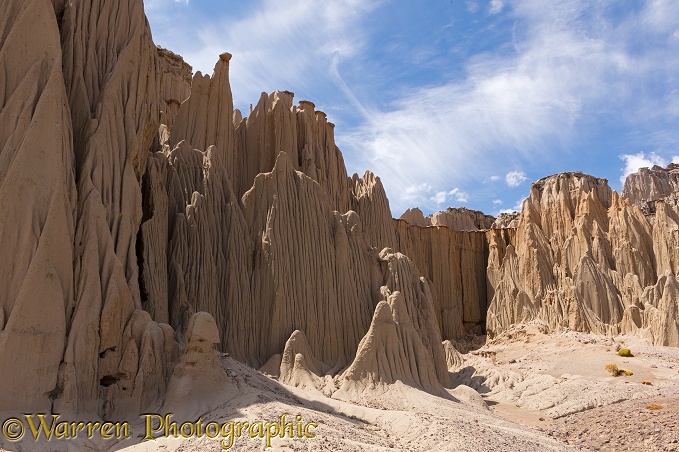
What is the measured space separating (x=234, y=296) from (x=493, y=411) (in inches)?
421

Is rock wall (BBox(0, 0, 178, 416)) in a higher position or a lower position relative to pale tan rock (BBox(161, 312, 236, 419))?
higher

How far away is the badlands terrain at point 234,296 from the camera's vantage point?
14.9m

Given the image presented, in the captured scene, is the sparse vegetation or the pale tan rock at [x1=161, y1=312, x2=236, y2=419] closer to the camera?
the pale tan rock at [x1=161, y1=312, x2=236, y2=419]

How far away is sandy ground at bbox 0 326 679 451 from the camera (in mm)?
14407

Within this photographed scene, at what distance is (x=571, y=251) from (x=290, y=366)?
30008 millimetres

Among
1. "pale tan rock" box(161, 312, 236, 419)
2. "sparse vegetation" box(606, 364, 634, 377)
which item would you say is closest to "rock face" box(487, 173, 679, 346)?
"sparse vegetation" box(606, 364, 634, 377)

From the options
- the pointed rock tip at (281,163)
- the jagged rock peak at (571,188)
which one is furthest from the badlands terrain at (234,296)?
the jagged rock peak at (571,188)

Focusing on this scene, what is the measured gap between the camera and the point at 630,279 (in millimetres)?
41812

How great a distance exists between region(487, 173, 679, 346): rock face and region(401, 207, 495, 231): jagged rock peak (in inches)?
304

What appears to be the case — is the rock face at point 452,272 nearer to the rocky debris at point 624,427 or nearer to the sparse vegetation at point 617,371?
the sparse vegetation at point 617,371

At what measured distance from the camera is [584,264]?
43.4m

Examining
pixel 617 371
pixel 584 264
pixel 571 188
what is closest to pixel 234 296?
pixel 617 371

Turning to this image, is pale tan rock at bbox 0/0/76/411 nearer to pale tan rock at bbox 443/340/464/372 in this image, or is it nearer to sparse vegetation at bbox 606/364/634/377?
pale tan rock at bbox 443/340/464/372

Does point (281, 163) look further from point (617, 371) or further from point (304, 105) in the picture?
point (617, 371)
